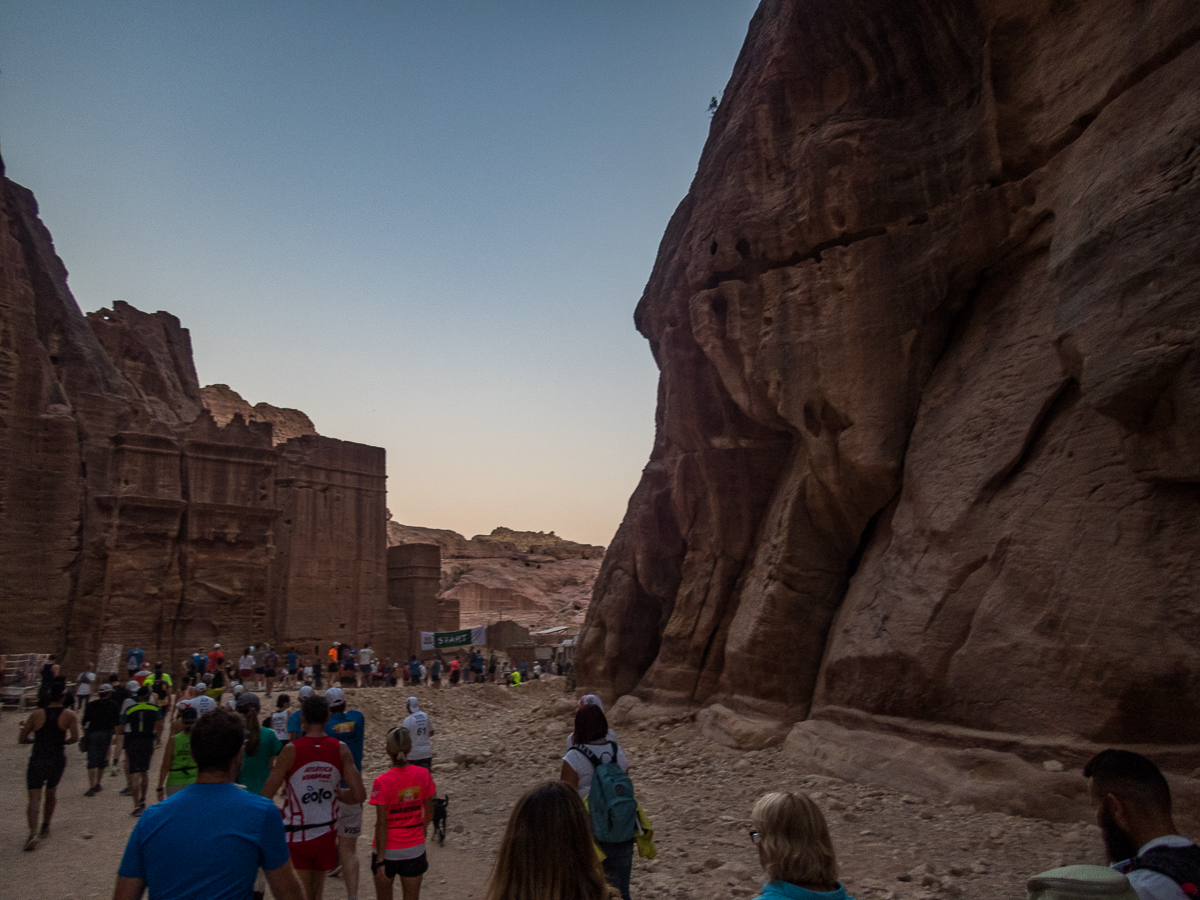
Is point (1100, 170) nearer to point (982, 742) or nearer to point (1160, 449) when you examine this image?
point (1160, 449)

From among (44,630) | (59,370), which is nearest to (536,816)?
(44,630)

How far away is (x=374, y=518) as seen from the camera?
3584 cm

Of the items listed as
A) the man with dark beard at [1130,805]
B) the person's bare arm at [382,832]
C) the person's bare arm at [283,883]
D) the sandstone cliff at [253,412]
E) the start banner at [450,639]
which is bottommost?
the person's bare arm at [382,832]

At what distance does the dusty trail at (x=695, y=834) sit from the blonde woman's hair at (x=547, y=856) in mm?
1212

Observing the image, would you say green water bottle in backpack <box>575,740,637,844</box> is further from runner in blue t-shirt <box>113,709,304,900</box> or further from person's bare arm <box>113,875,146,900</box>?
person's bare arm <box>113,875,146,900</box>

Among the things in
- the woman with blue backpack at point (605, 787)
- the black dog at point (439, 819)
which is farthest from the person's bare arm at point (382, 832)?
the black dog at point (439, 819)

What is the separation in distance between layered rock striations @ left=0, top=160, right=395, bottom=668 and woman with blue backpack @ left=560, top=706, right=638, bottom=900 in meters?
25.8

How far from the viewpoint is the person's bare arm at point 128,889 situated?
2.65 m

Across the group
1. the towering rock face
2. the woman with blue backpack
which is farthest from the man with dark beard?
the towering rock face

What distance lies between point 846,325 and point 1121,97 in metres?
3.92

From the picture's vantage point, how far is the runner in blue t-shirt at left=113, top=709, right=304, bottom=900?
2.67m

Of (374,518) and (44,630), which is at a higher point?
(374,518)

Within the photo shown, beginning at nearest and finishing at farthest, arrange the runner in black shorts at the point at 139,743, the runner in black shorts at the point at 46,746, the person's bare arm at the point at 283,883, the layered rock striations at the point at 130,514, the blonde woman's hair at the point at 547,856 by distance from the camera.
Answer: the blonde woman's hair at the point at 547,856, the person's bare arm at the point at 283,883, the runner in black shorts at the point at 46,746, the runner in black shorts at the point at 139,743, the layered rock striations at the point at 130,514

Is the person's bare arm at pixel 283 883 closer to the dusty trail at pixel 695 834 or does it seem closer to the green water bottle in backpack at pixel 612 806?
the dusty trail at pixel 695 834
